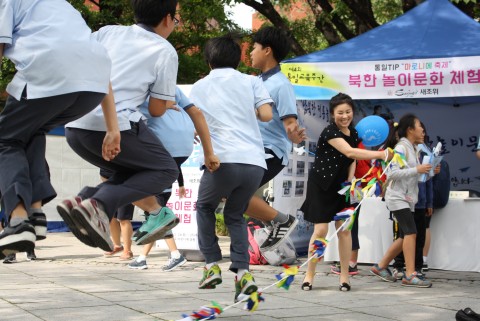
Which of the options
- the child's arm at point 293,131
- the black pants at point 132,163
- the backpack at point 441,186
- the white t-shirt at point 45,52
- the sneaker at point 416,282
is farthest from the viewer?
the backpack at point 441,186

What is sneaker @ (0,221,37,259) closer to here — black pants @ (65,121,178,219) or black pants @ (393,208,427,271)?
black pants @ (65,121,178,219)

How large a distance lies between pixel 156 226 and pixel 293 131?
1915 millimetres

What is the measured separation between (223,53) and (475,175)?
713cm

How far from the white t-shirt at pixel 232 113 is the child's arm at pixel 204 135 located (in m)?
0.24

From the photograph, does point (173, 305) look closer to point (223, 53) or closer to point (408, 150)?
point (223, 53)

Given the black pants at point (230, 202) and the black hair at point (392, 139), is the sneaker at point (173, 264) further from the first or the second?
the black pants at point (230, 202)

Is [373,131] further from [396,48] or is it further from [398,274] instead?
[396,48]

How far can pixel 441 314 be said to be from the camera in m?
6.38

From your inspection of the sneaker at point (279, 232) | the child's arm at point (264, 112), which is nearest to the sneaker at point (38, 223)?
the child's arm at point (264, 112)

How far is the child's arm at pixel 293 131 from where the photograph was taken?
6574mm

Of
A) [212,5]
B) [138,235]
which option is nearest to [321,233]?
[138,235]

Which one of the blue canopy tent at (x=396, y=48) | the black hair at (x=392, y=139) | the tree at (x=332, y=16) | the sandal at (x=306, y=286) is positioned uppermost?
the tree at (x=332, y=16)

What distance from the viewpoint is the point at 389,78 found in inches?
377

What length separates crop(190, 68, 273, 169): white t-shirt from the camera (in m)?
5.93
